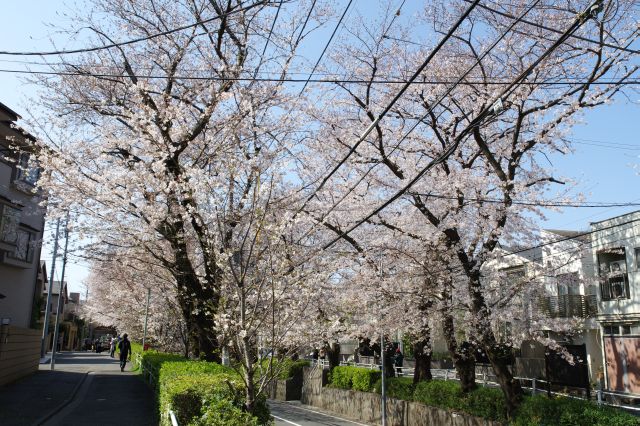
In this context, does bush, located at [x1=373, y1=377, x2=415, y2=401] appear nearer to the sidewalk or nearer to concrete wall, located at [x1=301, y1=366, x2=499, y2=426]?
concrete wall, located at [x1=301, y1=366, x2=499, y2=426]

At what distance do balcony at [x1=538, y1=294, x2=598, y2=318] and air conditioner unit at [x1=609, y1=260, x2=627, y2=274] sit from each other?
1993 mm

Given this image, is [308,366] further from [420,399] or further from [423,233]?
[423,233]

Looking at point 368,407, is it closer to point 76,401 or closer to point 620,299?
point 76,401

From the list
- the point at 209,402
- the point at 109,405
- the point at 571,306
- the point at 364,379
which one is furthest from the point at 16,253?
the point at 571,306

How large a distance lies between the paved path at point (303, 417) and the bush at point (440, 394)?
3307 mm

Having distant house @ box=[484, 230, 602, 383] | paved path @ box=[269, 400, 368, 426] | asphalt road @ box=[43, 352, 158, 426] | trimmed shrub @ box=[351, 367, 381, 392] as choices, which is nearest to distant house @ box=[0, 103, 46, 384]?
asphalt road @ box=[43, 352, 158, 426]

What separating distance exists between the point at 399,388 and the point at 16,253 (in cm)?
1662

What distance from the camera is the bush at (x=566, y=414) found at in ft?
31.8

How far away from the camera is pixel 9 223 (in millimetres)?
20812

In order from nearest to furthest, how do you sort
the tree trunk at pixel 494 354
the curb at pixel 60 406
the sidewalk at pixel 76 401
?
the tree trunk at pixel 494 354 → the curb at pixel 60 406 → the sidewalk at pixel 76 401

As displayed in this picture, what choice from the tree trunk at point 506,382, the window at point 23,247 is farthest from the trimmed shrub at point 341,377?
the window at point 23,247

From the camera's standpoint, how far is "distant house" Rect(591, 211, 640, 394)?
2122cm

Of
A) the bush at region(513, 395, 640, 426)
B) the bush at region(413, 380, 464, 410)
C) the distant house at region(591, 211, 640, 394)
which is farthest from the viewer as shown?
the distant house at region(591, 211, 640, 394)

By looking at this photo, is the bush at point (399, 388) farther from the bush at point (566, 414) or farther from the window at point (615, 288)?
the window at point (615, 288)
